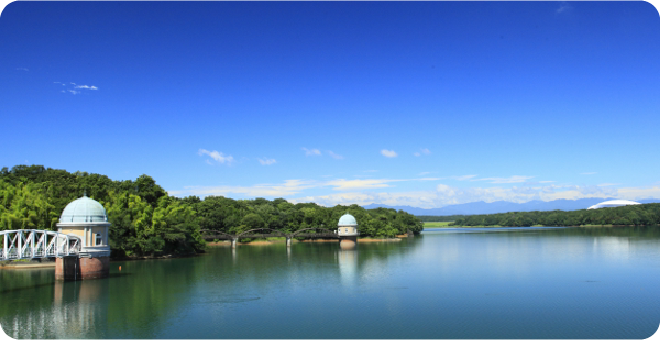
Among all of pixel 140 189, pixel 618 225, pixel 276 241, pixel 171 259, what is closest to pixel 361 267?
pixel 171 259

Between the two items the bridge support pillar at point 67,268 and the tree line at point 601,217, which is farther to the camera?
the tree line at point 601,217

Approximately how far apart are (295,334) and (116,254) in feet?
126

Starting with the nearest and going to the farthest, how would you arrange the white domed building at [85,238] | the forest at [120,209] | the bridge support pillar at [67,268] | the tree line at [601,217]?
the bridge support pillar at [67,268] → the white domed building at [85,238] → the forest at [120,209] → the tree line at [601,217]

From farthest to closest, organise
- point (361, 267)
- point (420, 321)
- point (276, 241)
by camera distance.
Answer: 1. point (276, 241)
2. point (361, 267)
3. point (420, 321)

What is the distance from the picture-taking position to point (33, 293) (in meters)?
32.2

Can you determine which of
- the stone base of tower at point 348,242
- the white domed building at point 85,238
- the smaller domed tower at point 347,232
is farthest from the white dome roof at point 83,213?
the smaller domed tower at point 347,232

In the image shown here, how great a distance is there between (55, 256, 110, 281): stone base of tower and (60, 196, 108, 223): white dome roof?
288 cm

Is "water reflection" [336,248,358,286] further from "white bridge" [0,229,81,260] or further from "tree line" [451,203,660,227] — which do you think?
"tree line" [451,203,660,227]

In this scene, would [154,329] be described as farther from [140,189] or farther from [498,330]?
[140,189]

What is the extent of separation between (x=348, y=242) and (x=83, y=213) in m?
46.5

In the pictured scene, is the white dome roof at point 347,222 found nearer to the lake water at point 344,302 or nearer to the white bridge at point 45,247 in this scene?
the lake water at point 344,302

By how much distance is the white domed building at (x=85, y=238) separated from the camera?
36469 millimetres

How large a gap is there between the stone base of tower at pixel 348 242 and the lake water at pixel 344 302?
27.9 m

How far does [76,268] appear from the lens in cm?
3662
